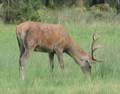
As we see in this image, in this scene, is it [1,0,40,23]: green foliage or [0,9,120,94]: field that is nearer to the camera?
[0,9,120,94]: field

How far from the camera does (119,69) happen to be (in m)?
13.8

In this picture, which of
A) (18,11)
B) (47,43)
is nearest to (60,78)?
(47,43)

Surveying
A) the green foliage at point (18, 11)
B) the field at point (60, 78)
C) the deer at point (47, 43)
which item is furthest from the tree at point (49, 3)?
the deer at point (47, 43)

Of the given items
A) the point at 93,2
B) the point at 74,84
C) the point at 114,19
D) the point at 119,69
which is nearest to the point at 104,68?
the point at 119,69

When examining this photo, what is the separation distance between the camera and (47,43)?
47.2 feet

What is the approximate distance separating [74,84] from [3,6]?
21.3 meters

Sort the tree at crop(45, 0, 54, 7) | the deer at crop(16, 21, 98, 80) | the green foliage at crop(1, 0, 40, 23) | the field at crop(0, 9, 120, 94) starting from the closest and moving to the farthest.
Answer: the field at crop(0, 9, 120, 94) < the deer at crop(16, 21, 98, 80) < the green foliage at crop(1, 0, 40, 23) < the tree at crop(45, 0, 54, 7)

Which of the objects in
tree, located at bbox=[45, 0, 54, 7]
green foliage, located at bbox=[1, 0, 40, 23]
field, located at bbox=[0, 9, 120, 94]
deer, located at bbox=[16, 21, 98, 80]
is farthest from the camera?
tree, located at bbox=[45, 0, 54, 7]

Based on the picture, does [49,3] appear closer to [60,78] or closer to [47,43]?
[47,43]

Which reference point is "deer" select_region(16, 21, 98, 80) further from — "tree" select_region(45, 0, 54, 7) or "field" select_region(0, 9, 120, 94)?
"tree" select_region(45, 0, 54, 7)

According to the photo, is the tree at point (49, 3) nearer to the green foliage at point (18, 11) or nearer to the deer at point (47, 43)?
the green foliage at point (18, 11)

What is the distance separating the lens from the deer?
14.0 metres

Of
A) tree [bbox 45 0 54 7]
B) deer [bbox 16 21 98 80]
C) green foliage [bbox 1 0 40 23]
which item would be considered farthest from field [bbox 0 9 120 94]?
tree [bbox 45 0 54 7]

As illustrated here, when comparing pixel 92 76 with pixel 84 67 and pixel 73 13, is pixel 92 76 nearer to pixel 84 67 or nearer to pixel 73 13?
pixel 84 67
